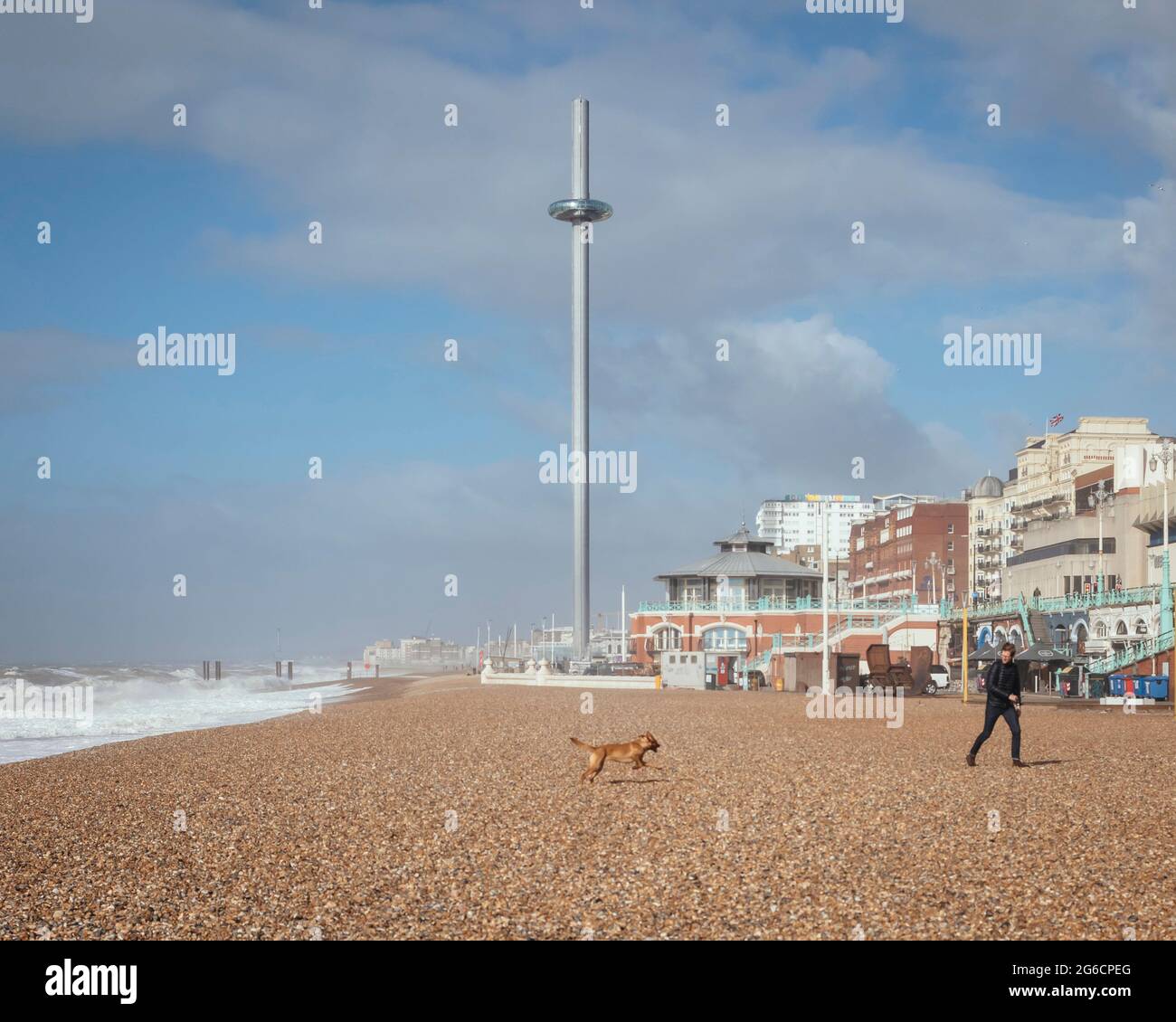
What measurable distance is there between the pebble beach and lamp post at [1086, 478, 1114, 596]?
2125 inches

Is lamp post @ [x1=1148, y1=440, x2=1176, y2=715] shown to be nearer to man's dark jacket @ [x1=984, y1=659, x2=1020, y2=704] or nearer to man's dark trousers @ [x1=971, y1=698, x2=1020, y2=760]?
man's dark trousers @ [x1=971, y1=698, x2=1020, y2=760]

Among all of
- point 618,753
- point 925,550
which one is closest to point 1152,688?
point 618,753

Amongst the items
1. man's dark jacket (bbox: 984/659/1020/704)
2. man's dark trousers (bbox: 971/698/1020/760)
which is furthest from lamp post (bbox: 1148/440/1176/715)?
man's dark jacket (bbox: 984/659/1020/704)

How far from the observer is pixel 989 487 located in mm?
137500

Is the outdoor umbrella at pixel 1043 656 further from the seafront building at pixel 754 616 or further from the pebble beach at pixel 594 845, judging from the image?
the pebble beach at pixel 594 845

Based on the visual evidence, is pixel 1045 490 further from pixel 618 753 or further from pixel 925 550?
pixel 618 753

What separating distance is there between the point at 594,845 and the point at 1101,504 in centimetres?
7544

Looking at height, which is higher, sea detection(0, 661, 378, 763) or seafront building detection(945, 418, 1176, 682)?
seafront building detection(945, 418, 1176, 682)

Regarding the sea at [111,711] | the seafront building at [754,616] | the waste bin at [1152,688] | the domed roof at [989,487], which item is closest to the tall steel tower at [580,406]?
the seafront building at [754,616]

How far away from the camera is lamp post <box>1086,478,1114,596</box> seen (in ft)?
240

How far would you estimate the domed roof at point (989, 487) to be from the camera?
137m
